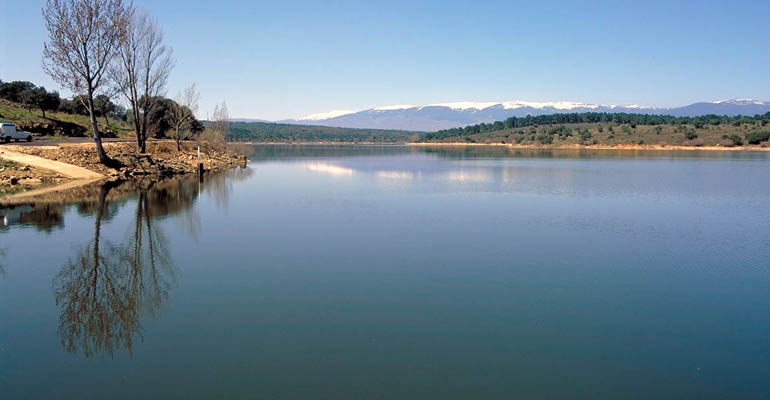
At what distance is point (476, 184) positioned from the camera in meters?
24.7

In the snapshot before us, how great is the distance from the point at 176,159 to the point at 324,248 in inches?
954

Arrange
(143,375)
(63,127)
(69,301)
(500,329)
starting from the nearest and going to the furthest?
(143,375) → (500,329) → (69,301) → (63,127)

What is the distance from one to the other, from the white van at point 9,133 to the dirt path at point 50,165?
11.8ft

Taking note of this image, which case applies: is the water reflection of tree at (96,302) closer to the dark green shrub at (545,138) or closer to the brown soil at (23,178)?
the brown soil at (23,178)

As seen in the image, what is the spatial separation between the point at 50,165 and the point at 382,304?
20854 millimetres

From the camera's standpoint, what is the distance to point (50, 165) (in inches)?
910

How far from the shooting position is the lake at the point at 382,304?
560cm

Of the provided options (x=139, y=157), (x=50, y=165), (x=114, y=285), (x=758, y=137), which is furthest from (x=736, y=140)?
(x=114, y=285)

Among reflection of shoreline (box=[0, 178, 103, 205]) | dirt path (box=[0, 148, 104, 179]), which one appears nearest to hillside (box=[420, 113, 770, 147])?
dirt path (box=[0, 148, 104, 179])

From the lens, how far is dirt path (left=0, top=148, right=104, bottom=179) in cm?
2247

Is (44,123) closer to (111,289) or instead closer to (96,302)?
Result: (111,289)

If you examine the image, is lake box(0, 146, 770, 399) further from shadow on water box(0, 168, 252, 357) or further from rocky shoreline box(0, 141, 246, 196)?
rocky shoreline box(0, 141, 246, 196)

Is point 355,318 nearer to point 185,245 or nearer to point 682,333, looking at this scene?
point 682,333

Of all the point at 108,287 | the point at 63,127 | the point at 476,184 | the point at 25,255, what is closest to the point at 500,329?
the point at 108,287
